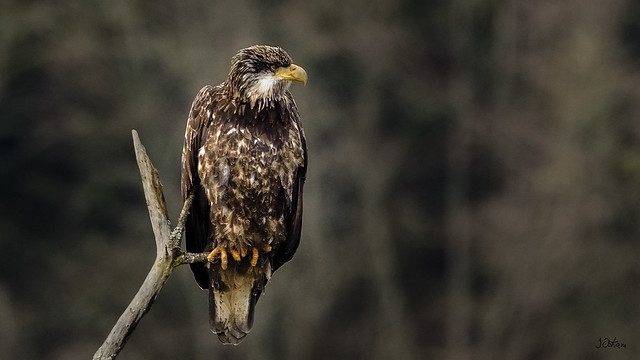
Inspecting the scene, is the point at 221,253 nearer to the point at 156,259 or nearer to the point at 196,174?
the point at 196,174

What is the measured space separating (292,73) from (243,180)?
1.64 feet

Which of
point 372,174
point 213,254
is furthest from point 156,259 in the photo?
point 372,174

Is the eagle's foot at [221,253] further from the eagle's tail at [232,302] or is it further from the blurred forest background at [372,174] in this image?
the blurred forest background at [372,174]

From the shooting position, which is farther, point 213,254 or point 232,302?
point 232,302

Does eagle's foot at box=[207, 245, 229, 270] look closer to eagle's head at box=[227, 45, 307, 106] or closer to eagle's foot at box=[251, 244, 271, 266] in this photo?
eagle's foot at box=[251, 244, 271, 266]

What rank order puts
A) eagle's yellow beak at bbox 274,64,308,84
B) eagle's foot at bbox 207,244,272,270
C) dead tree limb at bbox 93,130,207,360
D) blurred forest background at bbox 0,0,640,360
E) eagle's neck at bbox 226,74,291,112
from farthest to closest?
blurred forest background at bbox 0,0,640,360, eagle's foot at bbox 207,244,272,270, eagle's neck at bbox 226,74,291,112, eagle's yellow beak at bbox 274,64,308,84, dead tree limb at bbox 93,130,207,360

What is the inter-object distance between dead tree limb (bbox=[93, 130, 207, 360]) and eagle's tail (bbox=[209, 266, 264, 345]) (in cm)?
51

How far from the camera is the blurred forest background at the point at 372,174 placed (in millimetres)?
15891

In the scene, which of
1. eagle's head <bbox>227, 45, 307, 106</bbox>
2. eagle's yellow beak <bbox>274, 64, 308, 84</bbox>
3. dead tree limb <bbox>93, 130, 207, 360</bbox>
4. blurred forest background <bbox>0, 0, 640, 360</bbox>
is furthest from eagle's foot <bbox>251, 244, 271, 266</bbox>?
blurred forest background <bbox>0, 0, 640, 360</bbox>

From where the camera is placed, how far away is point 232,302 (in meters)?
5.65

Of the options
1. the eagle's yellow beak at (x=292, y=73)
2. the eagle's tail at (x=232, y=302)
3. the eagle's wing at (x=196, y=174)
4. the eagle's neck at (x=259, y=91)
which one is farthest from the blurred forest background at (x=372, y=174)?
the eagle's yellow beak at (x=292, y=73)

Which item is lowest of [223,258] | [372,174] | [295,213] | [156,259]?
[156,259]

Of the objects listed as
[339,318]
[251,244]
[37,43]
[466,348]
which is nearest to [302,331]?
[339,318]

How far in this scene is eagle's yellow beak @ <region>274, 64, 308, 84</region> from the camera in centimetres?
531
